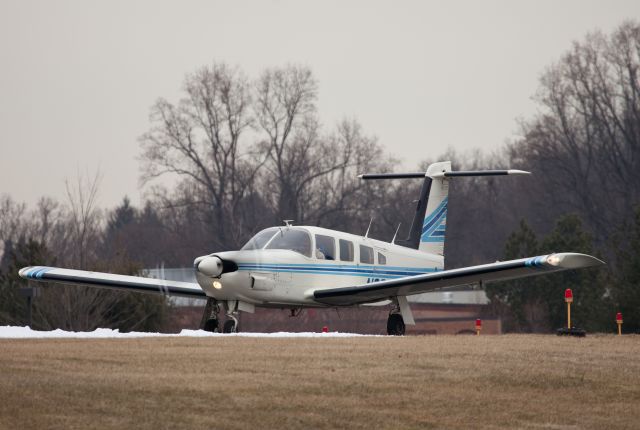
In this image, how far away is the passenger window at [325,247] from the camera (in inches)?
1165

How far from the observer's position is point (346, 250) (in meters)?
30.5

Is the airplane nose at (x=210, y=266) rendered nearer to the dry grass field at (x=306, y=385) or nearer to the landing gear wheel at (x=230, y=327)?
the landing gear wheel at (x=230, y=327)

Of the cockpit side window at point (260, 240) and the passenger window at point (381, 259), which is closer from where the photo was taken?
the cockpit side window at point (260, 240)

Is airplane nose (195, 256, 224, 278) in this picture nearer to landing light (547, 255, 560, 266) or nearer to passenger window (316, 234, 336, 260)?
passenger window (316, 234, 336, 260)

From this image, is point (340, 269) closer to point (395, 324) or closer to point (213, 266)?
point (395, 324)

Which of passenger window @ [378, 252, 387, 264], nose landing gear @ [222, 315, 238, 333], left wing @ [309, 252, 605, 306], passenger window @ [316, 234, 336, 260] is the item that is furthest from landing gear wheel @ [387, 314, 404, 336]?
nose landing gear @ [222, 315, 238, 333]

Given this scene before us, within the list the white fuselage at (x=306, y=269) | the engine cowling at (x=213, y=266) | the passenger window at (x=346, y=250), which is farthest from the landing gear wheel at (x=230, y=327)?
the passenger window at (x=346, y=250)

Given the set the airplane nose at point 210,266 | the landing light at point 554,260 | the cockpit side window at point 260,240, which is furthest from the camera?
the cockpit side window at point 260,240

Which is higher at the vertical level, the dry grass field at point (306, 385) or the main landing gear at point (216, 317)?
the main landing gear at point (216, 317)

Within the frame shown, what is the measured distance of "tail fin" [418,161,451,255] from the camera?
34.7 metres

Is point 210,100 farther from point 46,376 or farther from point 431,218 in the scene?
point 46,376

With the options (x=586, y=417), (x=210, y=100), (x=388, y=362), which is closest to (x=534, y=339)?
(x=388, y=362)

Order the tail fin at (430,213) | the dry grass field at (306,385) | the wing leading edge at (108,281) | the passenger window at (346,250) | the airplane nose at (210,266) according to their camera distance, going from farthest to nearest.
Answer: the tail fin at (430,213), the wing leading edge at (108,281), the passenger window at (346,250), the airplane nose at (210,266), the dry grass field at (306,385)

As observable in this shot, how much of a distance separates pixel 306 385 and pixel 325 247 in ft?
37.9
